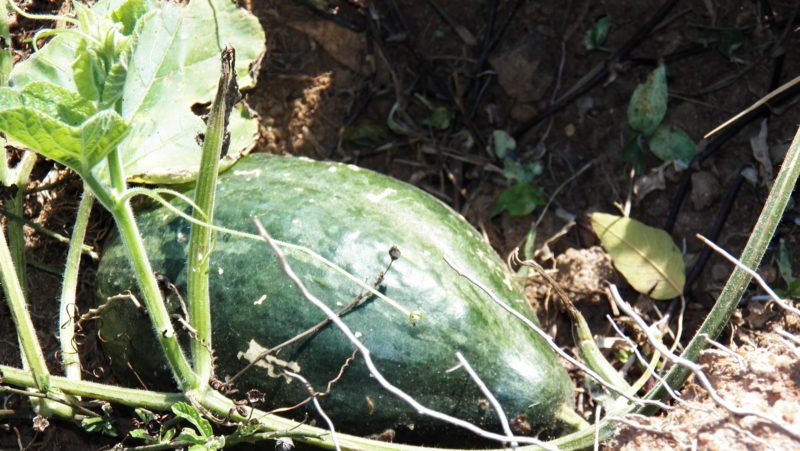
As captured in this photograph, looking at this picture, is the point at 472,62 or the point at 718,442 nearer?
the point at 718,442

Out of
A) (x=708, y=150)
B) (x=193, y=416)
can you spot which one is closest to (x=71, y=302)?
(x=193, y=416)

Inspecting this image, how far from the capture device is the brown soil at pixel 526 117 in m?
→ 2.95

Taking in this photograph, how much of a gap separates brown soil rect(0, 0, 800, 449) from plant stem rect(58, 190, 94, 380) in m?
0.22

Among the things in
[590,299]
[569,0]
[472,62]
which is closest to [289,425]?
[590,299]

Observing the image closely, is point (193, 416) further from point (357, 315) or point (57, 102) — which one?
point (57, 102)

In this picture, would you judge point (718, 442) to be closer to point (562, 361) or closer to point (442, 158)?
point (562, 361)

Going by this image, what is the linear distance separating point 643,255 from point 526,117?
650 mm

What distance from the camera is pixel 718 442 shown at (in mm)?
1987

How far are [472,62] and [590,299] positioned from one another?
3.03ft

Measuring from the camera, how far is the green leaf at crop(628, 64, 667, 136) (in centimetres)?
304

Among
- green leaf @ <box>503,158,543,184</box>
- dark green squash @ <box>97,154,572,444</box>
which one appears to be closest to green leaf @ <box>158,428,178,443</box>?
dark green squash @ <box>97,154,572,444</box>

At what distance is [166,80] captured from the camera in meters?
→ 2.77

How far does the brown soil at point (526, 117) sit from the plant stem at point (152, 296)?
2.12 ft

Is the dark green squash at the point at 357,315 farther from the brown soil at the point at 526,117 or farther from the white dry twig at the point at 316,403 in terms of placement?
the brown soil at the point at 526,117
